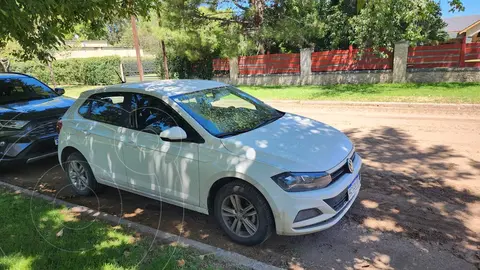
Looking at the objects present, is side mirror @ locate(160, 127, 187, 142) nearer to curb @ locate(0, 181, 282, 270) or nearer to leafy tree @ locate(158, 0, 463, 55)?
curb @ locate(0, 181, 282, 270)

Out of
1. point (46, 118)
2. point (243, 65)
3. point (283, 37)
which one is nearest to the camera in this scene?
point (46, 118)

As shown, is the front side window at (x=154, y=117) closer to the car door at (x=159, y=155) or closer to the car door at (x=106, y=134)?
the car door at (x=159, y=155)

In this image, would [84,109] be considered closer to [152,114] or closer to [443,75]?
[152,114]

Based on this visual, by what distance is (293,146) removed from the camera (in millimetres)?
3451

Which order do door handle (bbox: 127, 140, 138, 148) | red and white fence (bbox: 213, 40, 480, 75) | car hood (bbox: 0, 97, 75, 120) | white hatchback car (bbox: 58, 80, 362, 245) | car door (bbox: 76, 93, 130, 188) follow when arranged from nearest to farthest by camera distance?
white hatchback car (bbox: 58, 80, 362, 245) < door handle (bbox: 127, 140, 138, 148) < car door (bbox: 76, 93, 130, 188) < car hood (bbox: 0, 97, 75, 120) < red and white fence (bbox: 213, 40, 480, 75)

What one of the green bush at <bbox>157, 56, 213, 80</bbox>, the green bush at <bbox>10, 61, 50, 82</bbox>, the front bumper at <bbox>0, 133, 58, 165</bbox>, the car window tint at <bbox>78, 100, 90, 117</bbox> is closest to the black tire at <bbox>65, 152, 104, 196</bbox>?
the car window tint at <bbox>78, 100, 90, 117</bbox>

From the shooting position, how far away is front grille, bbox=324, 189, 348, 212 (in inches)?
127

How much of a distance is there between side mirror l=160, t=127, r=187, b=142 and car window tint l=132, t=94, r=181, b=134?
0.70 feet

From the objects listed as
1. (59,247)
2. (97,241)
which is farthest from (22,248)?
(97,241)

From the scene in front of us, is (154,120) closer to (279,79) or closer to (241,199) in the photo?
(241,199)

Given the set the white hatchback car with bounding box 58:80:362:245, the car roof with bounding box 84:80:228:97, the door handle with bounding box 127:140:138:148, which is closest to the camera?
the white hatchback car with bounding box 58:80:362:245

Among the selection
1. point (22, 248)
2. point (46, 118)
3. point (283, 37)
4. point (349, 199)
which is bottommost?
point (22, 248)

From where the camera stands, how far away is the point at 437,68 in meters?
15.0

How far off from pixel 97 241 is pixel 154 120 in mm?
1393
